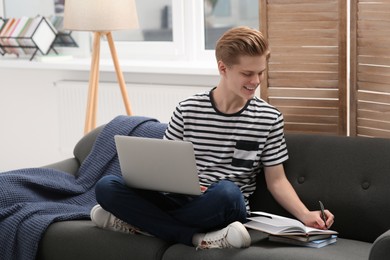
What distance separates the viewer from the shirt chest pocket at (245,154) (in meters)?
3.23

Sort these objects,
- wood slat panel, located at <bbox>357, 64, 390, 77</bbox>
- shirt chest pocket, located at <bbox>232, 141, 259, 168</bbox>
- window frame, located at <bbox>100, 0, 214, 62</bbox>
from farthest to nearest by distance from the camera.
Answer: window frame, located at <bbox>100, 0, 214, 62</bbox>
wood slat panel, located at <bbox>357, 64, 390, 77</bbox>
shirt chest pocket, located at <bbox>232, 141, 259, 168</bbox>

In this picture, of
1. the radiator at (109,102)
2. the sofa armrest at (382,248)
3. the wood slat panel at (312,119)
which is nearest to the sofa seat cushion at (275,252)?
the sofa armrest at (382,248)

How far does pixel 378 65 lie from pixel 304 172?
0.55 metres

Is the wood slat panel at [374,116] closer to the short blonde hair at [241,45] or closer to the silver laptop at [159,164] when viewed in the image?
the short blonde hair at [241,45]

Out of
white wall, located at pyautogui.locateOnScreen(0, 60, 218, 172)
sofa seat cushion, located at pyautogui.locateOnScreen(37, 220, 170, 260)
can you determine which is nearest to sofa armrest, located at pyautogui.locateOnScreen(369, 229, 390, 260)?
sofa seat cushion, located at pyautogui.locateOnScreen(37, 220, 170, 260)

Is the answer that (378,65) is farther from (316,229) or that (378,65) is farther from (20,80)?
(20,80)

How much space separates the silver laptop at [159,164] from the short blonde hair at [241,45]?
17.7 inches

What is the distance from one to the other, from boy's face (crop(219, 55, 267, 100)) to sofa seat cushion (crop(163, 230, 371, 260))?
0.57m

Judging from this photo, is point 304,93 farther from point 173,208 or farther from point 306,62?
point 173,208

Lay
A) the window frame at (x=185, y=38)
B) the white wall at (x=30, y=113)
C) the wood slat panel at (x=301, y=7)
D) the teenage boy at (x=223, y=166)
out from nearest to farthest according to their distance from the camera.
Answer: the teenage boy at (x=223, y=166) < the wood slat panel at (x=301, y=7) < the window frame at (x=185, y=38) < the white wall at (x=30, y=113)

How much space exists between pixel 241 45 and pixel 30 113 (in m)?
2.83

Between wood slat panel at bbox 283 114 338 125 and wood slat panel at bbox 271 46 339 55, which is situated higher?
wood slat panel at bbox 271 46 339 55

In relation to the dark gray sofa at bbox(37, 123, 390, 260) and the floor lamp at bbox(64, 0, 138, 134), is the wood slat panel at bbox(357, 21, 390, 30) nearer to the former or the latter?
the dark gray sofa at bbox(37, 123, 390, 260)

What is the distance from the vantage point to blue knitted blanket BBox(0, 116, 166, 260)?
324 centimetres
